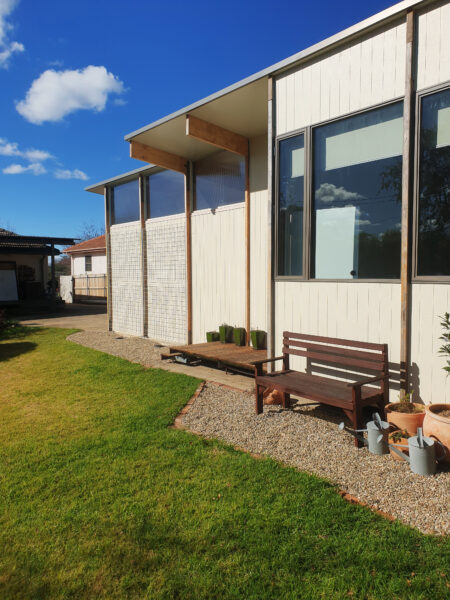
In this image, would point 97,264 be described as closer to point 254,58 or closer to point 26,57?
point 26,57

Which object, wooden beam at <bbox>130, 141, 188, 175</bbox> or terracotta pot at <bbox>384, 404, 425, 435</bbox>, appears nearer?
terracotta pot at <bbox>384, 404, 425, 435</bbox>

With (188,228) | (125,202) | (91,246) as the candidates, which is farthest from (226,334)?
(91,246)

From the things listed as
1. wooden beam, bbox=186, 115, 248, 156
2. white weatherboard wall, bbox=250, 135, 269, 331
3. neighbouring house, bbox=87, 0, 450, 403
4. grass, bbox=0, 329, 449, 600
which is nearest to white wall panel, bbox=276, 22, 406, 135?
neighbouring house, bbox=87, 0, 450, 403

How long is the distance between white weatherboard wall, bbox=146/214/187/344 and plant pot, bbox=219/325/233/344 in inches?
57.9

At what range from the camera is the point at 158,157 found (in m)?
8.00

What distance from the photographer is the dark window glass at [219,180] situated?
24.7 feet

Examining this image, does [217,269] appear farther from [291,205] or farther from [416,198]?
[416,198]

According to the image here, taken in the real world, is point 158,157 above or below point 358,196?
above

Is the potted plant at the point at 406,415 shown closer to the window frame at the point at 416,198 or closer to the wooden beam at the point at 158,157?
the window frame at the point at 416,198

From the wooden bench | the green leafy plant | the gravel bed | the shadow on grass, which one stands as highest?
the green leafy plant

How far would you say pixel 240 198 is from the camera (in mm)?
7508

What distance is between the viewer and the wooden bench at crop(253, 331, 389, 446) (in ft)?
12.2

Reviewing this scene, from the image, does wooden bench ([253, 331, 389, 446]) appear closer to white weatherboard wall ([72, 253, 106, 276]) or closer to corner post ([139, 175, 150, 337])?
corner post ([139, 175, 150, 337])

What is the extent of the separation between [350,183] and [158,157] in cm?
481
